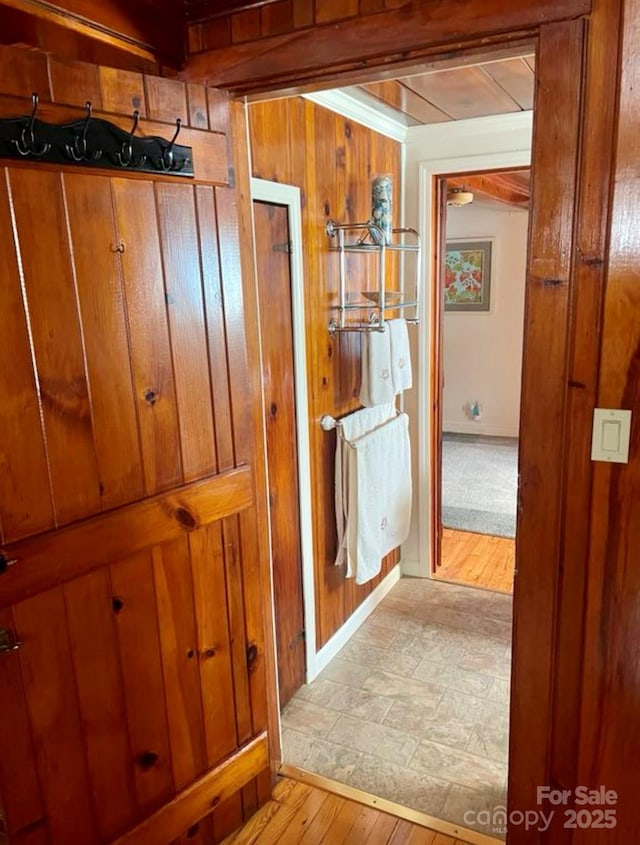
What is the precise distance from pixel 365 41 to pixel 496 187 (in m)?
3.16

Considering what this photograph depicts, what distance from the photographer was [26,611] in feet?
4.00

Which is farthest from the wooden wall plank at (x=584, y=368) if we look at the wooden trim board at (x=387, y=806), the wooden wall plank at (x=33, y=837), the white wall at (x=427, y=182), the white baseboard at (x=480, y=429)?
the white baseboard at (x=480, y=429)

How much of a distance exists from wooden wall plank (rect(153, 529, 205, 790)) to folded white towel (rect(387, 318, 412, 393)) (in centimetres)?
139

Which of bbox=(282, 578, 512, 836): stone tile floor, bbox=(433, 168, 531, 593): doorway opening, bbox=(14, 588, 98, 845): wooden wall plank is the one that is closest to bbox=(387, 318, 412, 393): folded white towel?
bbox=(282, 578, 512, 836): stone tile floor

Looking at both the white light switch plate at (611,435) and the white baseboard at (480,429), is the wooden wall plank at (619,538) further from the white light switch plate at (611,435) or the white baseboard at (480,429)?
the white baseboard at (480,429)

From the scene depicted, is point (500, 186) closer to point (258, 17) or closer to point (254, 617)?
point (258, 17)

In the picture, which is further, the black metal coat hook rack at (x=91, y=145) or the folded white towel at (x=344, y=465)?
the folded white towel at (x=344, y=465)

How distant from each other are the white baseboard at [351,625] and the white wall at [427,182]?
0.21 m

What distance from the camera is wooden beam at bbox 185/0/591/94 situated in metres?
1.18

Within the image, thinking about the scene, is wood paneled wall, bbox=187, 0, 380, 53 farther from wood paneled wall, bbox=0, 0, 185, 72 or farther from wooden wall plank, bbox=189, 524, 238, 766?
wooden wall plank, bbox=189, 524, 238, 766

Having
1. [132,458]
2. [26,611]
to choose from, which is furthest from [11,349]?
[26,611]

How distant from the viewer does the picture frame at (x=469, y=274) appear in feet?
19.1

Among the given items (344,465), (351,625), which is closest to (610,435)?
(344,465)

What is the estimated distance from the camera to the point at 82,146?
47.3 inches
